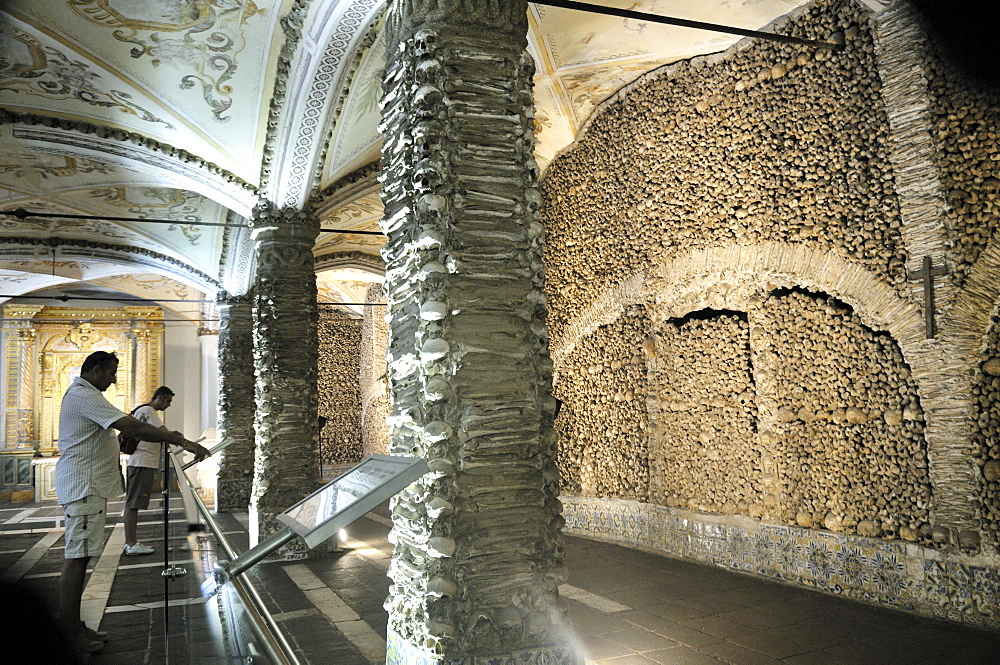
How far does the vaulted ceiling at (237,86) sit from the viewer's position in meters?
5.60

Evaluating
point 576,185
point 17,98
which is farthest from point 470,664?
point 17,98

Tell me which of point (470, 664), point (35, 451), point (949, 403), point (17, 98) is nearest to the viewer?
point (470, 664)

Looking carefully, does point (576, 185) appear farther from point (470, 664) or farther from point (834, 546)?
point (470, 664)

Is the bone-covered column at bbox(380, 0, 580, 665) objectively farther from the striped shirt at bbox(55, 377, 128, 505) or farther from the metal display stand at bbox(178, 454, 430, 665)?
the striped shirt at bbox(55, 377, 128, 505)

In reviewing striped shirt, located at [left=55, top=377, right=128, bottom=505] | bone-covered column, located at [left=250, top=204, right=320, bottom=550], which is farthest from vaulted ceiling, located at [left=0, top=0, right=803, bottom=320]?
striped shirt, located at [left=55, top=377, right=128, bottom=505]

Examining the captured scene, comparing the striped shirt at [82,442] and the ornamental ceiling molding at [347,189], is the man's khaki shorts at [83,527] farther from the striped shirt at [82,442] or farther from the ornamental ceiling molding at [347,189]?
the ornamental ceiling molding at [347,189]

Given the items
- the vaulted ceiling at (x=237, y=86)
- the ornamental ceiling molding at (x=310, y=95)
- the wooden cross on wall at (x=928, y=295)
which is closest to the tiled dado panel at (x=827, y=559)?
the wooden cross on wall at (x=928, y=295)

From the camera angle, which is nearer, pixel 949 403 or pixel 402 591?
pixel 402 591

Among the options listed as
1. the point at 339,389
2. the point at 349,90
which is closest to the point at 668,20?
the point at 349,90

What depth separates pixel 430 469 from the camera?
2.86 metres

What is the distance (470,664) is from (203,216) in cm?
931

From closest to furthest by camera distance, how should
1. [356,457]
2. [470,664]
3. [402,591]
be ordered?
1. [470,664]
2. [402,591]
3. [356,457]

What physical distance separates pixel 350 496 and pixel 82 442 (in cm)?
235

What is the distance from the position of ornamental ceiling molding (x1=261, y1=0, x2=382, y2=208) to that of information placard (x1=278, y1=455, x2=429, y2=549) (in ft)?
12.4
